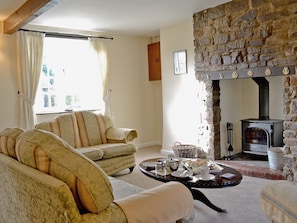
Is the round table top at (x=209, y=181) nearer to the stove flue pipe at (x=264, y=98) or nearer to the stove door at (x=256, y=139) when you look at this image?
the stove door at (x=256, y=139)

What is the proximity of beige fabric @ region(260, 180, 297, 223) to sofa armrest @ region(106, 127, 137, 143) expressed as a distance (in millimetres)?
2985

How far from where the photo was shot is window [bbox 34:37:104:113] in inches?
205

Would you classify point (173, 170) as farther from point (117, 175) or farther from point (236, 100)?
point (236, 100)

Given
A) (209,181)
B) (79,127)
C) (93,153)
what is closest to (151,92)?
(79,127)

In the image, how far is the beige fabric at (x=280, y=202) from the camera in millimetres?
1405

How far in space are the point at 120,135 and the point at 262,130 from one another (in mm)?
2142

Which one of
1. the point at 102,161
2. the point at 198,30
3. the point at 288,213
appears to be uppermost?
the point at 198,30

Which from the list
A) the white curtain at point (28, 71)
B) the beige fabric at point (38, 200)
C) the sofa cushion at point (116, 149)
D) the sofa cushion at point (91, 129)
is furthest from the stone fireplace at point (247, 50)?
the beige fabric at point (38, 200)

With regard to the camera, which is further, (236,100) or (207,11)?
(236,100)

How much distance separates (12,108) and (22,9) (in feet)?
5.40

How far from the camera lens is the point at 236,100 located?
5.11 metres

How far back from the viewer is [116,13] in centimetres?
454

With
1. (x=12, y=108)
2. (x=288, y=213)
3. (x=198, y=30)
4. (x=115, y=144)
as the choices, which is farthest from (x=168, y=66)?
(x=288, y=213)

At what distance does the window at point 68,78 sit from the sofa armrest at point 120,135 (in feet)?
4.13
